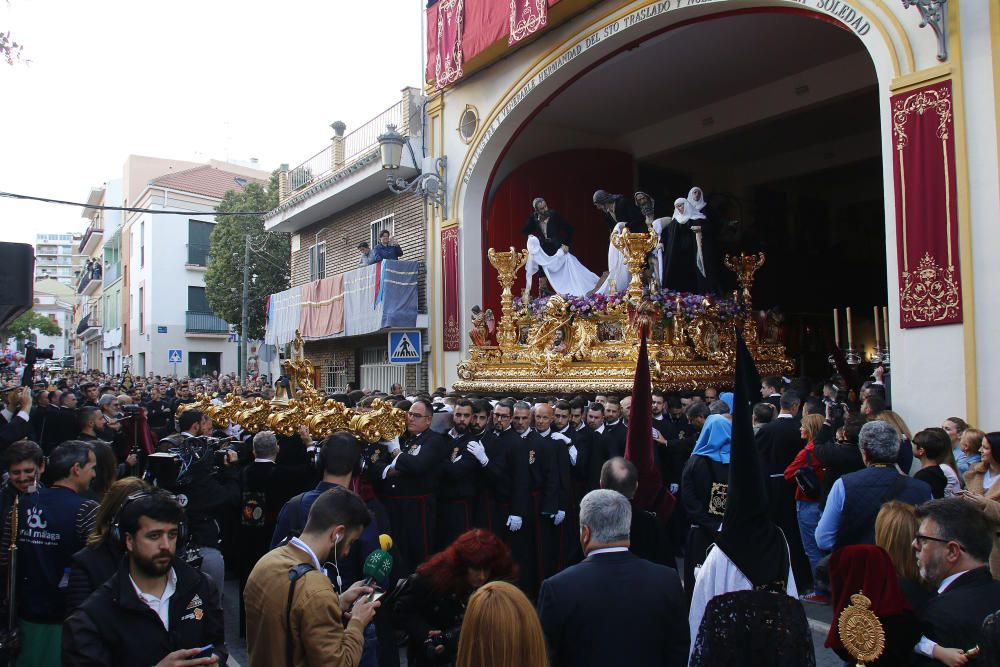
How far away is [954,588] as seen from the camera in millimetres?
2932

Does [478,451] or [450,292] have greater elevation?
[450,292]

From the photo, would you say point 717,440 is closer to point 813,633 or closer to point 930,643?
point 813,633

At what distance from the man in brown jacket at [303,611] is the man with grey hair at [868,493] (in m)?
2.95

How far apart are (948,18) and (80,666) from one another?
9913 mm

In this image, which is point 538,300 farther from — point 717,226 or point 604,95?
point 604,95

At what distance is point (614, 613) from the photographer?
3053 millimetres

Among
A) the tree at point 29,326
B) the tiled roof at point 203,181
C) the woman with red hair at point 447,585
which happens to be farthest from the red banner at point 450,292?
the tree at point 29,326

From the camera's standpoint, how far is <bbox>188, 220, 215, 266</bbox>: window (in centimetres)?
4222

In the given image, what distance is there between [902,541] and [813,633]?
121 inches

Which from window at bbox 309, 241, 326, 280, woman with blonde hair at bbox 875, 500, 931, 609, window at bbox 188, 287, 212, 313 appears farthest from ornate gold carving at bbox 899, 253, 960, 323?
window at bbox 188, 287, 212, 313

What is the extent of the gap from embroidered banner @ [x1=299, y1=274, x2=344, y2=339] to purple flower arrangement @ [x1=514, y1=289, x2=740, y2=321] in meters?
7.41

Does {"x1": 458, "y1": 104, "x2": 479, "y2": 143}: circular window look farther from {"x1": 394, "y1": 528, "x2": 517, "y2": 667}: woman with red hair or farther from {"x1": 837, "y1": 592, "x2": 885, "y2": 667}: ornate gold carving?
{"x1": 837, "y1": 592, "x2": 885, "y2": 667}: ornate gold carving

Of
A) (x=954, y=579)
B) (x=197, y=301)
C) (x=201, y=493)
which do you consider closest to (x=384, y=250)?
(x=201, y=493)

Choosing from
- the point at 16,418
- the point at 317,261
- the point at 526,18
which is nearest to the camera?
the point at 16,418
